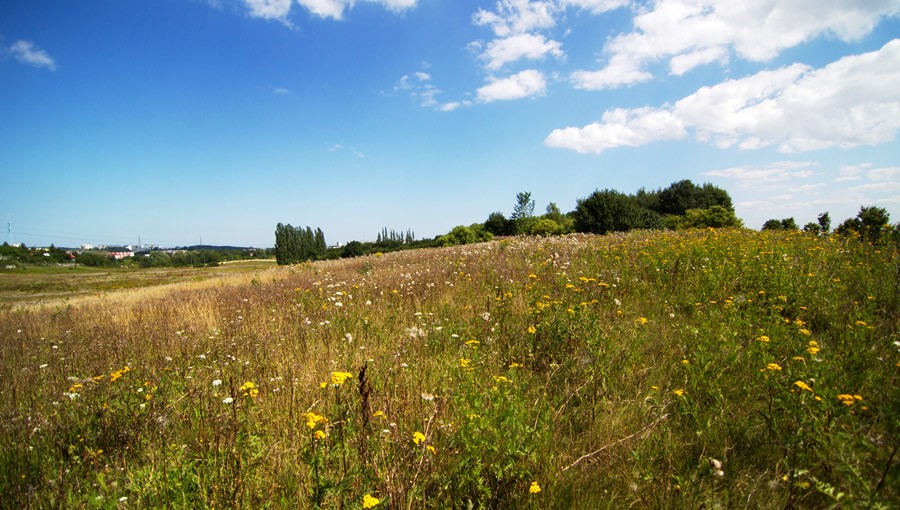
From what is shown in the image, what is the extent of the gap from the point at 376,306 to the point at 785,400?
5144 millimetres

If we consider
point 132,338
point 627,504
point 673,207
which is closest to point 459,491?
point 627,504

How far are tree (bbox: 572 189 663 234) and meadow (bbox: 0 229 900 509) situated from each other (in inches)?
853

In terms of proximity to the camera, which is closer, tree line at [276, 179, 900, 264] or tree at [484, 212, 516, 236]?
tree line at [276, 179, 900, 264]

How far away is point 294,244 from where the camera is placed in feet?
298

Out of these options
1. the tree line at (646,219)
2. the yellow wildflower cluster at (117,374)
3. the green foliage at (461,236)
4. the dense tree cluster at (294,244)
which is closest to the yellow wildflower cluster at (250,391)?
the yellow wildflower cluster at (117,374)

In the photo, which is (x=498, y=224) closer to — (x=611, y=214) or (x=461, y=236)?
(x=461, y=236)

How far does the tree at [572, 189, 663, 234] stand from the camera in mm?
27156

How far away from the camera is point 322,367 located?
3.68 m

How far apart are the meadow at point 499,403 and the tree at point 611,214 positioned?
2167 centimetres

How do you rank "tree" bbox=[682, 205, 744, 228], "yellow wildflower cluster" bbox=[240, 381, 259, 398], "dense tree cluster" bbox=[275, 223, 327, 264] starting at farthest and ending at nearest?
"dense tree cluster" bbox=[275, 223, 327, 264] < "tree" bbox=[682, 205, 744, 228] < "yellow wildflower cluster" bbox=[240, 381, 259, 398]

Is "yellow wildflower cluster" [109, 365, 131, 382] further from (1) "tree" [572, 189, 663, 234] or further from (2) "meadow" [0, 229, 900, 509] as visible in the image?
(1) "tree" [572, 189, 663, 234]

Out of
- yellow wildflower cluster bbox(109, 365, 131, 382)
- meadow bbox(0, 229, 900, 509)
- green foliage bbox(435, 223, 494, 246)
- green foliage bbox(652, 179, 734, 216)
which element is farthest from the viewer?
green foliage bbox(652, 179, 734, 216)

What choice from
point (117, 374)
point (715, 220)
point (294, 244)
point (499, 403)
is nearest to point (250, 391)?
point (117, 374)

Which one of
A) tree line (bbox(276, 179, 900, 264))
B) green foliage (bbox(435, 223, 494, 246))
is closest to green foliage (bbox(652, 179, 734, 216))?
tree line (bbox(276, 179, 900, 264))
